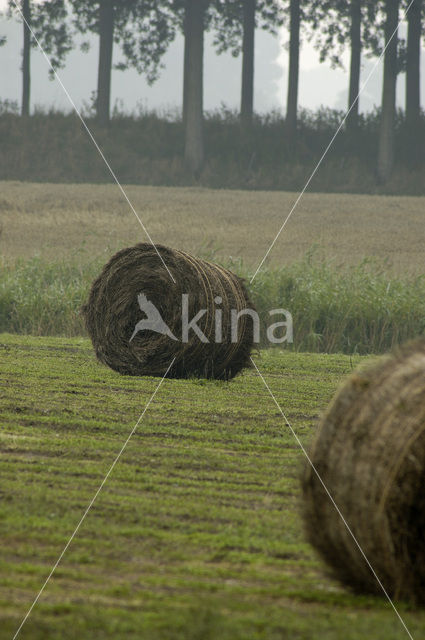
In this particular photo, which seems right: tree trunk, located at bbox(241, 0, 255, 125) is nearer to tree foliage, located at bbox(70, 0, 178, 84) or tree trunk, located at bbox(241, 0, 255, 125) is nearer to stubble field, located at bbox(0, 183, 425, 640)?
tree foliage, located at bbox(70, 0, 178, 84)

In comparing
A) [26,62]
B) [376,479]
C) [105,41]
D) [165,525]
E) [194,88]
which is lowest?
[165,525]

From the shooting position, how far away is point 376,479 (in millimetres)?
3746

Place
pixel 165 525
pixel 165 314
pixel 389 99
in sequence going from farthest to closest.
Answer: pixel 389 99, pixel 165 314, pixel 165 525

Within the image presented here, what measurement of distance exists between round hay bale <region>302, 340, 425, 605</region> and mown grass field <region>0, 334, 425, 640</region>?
0.50 feet

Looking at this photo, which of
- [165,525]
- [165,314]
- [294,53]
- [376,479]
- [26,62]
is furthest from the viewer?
[26,62]

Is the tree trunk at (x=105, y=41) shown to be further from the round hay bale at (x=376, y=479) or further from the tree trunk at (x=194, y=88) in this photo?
the round hay bale at (x=376, y=479)

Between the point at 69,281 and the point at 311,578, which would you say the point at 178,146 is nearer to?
the point at 69,281

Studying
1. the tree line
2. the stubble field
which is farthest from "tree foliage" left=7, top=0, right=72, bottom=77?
the stubble field

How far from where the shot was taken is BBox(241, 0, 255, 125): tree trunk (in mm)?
33438

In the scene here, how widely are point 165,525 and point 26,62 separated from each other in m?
32.1

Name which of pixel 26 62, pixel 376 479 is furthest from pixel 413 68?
pixel 376 479

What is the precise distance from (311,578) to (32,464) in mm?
2311

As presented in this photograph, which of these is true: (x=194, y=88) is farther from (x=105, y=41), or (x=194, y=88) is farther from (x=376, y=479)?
(x=376, y=479)

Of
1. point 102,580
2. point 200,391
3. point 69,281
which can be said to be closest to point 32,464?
point 102,580
